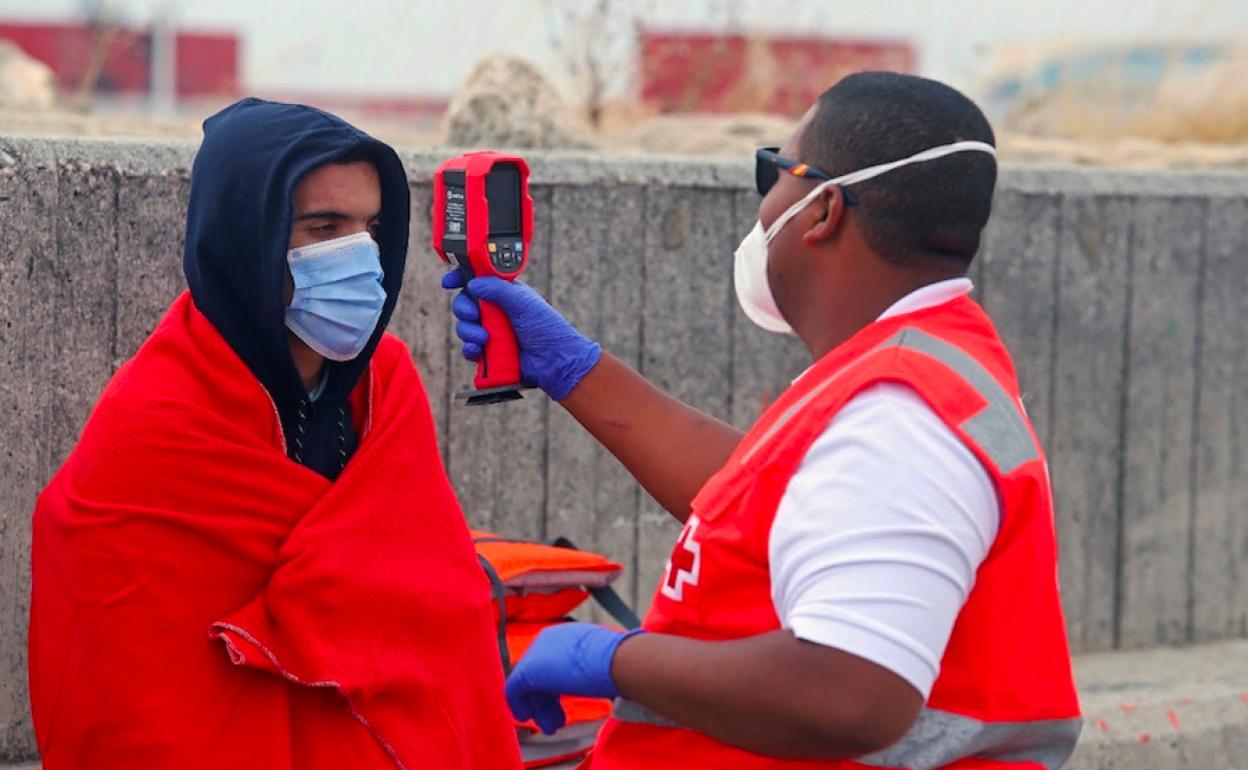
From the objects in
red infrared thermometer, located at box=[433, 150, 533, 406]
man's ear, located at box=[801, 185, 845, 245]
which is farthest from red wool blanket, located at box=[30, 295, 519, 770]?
man's ear, located at box=[801, 185, 845, 245]

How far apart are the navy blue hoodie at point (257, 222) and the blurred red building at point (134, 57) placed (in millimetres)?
18049

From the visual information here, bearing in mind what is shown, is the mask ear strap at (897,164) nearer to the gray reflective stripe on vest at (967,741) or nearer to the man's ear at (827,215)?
the man's ear at (827,215)

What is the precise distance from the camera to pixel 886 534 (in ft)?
5.54

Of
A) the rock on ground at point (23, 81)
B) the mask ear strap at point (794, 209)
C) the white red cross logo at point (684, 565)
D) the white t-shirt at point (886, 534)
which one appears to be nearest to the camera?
the white t-shirt at point (886, 534)

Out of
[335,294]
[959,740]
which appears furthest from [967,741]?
[335,294]

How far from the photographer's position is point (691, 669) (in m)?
1.84

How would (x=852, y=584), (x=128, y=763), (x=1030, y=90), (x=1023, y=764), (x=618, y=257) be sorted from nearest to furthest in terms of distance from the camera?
(x=852, y=584) → (x=1023, y=764) → (x=128, y=763) → (x=618, y=257) → (x=1030, y=90)

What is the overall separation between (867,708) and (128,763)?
137cm

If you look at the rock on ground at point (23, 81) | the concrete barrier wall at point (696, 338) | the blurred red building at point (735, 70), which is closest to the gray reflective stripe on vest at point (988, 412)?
the concrete barrier wall at point (696, 338)

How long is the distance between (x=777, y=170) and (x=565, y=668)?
671mm

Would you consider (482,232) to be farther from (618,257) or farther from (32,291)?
(618,257)

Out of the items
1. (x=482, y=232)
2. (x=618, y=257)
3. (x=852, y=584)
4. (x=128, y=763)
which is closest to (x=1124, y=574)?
(x=618, y=257)

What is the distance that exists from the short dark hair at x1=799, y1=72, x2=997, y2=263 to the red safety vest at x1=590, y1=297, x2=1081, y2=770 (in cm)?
9

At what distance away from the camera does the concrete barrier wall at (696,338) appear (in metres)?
3.62
